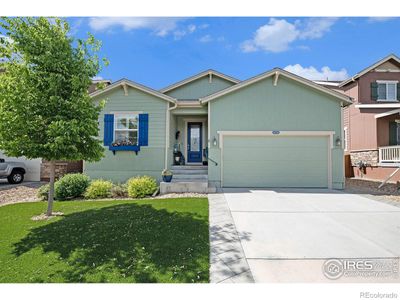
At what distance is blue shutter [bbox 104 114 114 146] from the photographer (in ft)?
34.3

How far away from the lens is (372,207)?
6.88m

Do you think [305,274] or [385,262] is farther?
[385,262]

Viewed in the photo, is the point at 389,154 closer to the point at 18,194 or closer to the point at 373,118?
the point at 373,118

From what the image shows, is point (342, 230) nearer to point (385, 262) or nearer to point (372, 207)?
point (385, 262)

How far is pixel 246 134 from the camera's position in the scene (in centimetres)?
1029

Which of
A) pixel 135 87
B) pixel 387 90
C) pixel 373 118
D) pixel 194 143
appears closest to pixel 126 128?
pixel 135 87

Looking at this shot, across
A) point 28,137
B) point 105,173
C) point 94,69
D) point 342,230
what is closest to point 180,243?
point 342,230

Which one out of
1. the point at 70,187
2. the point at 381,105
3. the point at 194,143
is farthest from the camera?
the point at 381,105

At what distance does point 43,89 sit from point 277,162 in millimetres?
9180

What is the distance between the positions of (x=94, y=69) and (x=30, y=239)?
4.46 m

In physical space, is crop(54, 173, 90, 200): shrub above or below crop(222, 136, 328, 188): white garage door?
below

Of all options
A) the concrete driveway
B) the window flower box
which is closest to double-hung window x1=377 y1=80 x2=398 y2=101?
the concrete driveway

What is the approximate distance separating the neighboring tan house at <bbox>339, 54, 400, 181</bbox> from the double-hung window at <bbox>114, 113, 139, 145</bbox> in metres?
14.0

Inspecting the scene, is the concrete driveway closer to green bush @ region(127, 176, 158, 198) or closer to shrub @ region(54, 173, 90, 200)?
green bush @ region(127, 176, 158, 198)
